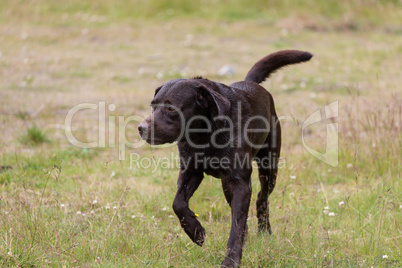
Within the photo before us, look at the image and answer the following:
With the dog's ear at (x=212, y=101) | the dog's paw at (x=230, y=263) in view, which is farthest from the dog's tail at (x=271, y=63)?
the dog's paw at (x=230, y=263)

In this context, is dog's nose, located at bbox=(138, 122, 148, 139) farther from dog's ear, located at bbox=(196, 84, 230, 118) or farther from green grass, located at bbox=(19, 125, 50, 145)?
green grass, located at bbox=(19, 125, 50, 145)

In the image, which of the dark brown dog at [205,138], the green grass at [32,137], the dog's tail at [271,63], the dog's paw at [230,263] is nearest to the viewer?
the dog's paw at [230,263]

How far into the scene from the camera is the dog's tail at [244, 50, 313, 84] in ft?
13.6

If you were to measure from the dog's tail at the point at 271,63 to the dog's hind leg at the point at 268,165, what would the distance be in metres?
0.40

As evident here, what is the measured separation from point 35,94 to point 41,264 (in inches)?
207

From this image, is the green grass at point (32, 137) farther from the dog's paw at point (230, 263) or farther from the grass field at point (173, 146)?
the dog's paw at point (230, 263)

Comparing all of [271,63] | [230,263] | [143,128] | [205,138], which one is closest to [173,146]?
[271,63]

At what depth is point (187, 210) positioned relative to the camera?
3.25 meters

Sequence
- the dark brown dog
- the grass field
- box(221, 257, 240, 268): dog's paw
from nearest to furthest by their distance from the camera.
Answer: box(221, 257, 240, 268): dog's paw, the dark brown dog, the grass field

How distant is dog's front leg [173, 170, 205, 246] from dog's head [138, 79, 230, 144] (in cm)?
25

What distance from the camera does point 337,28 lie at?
12.2 m

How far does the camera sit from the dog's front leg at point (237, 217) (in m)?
3.07

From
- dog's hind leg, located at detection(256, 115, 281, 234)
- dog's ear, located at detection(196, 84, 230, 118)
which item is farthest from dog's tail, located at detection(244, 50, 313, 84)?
dog's ear, located at detection(196, 84, 230, 118)

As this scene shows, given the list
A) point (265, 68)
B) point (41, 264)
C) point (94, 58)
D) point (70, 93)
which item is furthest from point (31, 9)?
point (41, 264)
